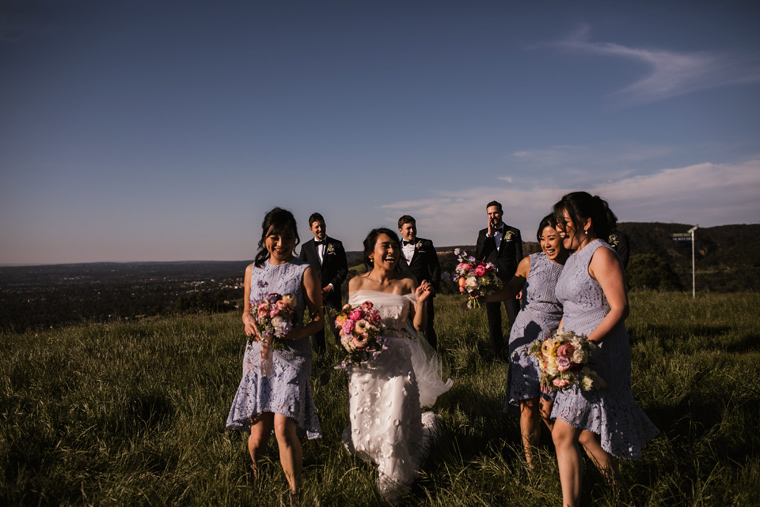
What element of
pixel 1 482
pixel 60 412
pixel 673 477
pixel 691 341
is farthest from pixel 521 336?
pixel 691 341

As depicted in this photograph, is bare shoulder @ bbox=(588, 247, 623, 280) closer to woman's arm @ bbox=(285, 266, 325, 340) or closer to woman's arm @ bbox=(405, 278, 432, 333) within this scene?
woman's arm @ bbox=(405, 278, 432, 333)

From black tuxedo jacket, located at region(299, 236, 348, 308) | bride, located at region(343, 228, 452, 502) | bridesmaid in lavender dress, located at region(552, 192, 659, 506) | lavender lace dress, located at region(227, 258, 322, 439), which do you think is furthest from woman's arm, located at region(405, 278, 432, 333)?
black tuxedo jacket, located at region(299, 236, 348, 308)

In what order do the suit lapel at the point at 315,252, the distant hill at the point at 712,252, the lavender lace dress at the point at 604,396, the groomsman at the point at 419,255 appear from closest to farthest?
the lavender lace dress at the point at 604,396 → the groomsman at the point at 419,255 → the suit lapel at the point at 315,252 → the distant hill at the point at 712,252

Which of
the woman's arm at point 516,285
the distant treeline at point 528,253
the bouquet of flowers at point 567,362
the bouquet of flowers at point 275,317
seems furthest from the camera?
the distant treeline at point 528,253

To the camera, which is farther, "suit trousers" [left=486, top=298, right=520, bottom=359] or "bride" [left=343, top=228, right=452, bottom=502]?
"suit trousers" [left=486, top=298, right=520, bottom=359]

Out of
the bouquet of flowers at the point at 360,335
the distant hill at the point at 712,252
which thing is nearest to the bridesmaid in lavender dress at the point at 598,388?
the bouquet of flowers at the point at 360,335

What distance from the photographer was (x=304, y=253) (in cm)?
832

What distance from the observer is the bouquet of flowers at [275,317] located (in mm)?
3123

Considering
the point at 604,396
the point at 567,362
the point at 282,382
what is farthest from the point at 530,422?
the point at 282,382

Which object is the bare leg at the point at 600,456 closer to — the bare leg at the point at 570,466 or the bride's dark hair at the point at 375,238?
the bare leg at the point at 570,466

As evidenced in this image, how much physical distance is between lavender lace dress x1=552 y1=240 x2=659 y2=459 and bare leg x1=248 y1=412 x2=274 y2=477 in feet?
7.01

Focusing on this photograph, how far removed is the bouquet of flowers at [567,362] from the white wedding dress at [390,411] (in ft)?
4.49

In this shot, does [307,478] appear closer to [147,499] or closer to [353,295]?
[147,499]

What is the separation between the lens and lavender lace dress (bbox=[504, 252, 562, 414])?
12.0 ft
